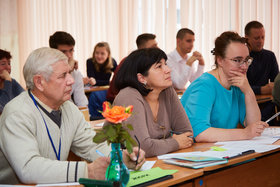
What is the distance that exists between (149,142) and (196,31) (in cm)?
551

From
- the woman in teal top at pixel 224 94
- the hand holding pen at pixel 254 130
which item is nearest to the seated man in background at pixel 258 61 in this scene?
the woman in teal top at pixel 224 94

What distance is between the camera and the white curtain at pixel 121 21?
7.04m

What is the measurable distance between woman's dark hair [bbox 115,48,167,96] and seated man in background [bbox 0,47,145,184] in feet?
1.26

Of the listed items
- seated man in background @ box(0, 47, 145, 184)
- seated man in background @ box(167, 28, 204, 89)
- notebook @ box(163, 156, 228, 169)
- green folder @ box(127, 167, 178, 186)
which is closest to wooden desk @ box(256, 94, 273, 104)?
seated man in background @ box(167, 28, 204, 89)

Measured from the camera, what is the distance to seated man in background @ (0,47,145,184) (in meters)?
1.53

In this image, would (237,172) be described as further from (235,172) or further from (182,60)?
(182,60)

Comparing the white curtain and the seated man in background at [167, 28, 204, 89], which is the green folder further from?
the white curtain

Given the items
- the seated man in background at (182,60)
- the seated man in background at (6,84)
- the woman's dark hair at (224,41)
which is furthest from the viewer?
the seated man in background at (182,60)

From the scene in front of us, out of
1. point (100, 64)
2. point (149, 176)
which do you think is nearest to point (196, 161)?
point (149, 176)

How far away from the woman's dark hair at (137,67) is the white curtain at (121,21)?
5.04m

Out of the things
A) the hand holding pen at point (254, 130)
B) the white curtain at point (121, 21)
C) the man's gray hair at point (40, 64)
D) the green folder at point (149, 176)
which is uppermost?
the white curtain at point (121, 21)

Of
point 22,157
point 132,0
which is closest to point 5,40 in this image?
point 132,0

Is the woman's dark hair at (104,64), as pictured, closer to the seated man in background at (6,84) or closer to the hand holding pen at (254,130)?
the seated man in background at (6,84)

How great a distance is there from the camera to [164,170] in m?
1.65
